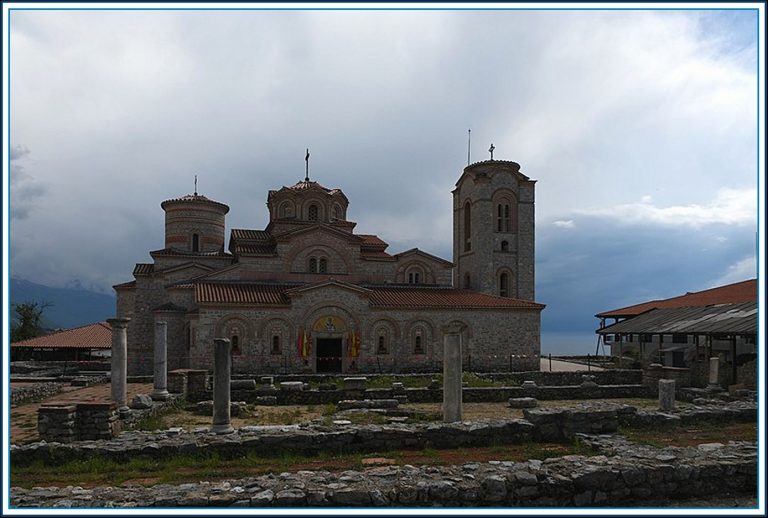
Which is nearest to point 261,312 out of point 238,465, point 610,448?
point 238,465

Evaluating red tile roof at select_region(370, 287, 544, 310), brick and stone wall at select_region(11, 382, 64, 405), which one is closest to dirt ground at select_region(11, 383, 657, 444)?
brick and stone wall at select_region(11, 382, 64, 405)

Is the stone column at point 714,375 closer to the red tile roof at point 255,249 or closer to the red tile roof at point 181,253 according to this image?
the red tile roof at point 255,249

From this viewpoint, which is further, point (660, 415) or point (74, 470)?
point (660, 415)

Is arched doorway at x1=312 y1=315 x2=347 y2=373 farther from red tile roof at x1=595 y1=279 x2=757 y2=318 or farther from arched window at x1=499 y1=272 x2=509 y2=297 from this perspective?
red tile roof at x1=595 y1=279 x2=757 y2=318

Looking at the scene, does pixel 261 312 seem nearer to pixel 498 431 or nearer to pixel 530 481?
pixel 498 431

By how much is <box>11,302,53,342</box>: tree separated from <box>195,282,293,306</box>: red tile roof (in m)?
25.0

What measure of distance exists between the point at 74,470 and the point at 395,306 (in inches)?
737

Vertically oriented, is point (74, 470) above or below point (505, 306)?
below

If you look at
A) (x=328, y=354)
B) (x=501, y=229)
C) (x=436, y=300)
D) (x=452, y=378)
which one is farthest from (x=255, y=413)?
(x=501, y=229)

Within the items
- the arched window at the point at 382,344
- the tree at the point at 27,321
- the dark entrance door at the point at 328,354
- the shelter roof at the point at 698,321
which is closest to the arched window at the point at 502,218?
the shelter roof at the point at 698,321

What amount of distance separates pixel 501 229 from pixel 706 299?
40.9ft

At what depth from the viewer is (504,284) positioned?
109 ft

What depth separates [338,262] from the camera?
29.5m

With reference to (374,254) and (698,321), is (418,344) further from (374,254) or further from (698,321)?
(698,321)
